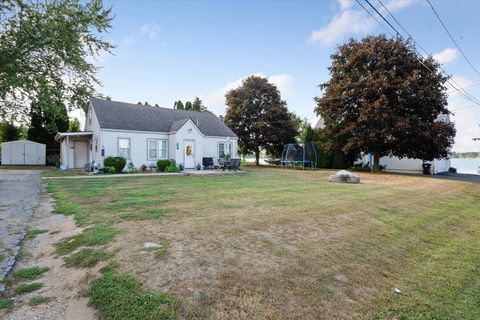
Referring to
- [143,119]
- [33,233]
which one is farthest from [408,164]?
[33,233]

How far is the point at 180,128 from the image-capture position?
2088 cm

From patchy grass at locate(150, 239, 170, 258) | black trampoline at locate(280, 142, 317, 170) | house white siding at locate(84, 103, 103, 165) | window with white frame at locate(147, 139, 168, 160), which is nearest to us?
patchy grass at locate(150, 239, 170, 258)

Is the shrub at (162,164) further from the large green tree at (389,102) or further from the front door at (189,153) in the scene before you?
the large green tree at (389,102)

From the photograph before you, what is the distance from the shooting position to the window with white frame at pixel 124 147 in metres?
19.5

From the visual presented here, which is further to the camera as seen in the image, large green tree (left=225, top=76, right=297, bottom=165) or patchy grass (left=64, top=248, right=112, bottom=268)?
large green tree (left=225, top=76, right=297, bottom=165)

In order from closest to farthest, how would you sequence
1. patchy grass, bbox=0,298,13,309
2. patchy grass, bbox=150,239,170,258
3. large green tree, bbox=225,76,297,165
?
patchy grass, bbox=0,298,13,309 → patchy grass, bbox=150,239,170,258 → large green tree, bbox=225,76,297,165

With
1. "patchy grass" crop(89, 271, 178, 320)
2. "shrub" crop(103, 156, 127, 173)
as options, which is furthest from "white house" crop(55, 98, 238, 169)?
"patchy grass" crop(89, 271, 178, 320)

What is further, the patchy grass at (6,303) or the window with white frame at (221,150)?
→ the window with white frame at (221,150)

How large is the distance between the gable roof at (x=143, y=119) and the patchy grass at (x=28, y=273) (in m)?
17.0

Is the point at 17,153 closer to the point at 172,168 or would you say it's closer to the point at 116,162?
the point at 116,162

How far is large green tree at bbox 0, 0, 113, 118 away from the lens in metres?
6.82

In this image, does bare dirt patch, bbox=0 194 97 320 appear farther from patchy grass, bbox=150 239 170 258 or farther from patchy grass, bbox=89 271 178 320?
patchy grass, bbox=150 239 170 258

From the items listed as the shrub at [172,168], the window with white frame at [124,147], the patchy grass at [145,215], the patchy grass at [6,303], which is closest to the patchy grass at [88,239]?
the patchy grass at [145,215]

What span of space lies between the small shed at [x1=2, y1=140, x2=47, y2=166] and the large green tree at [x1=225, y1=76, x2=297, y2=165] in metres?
20.1
